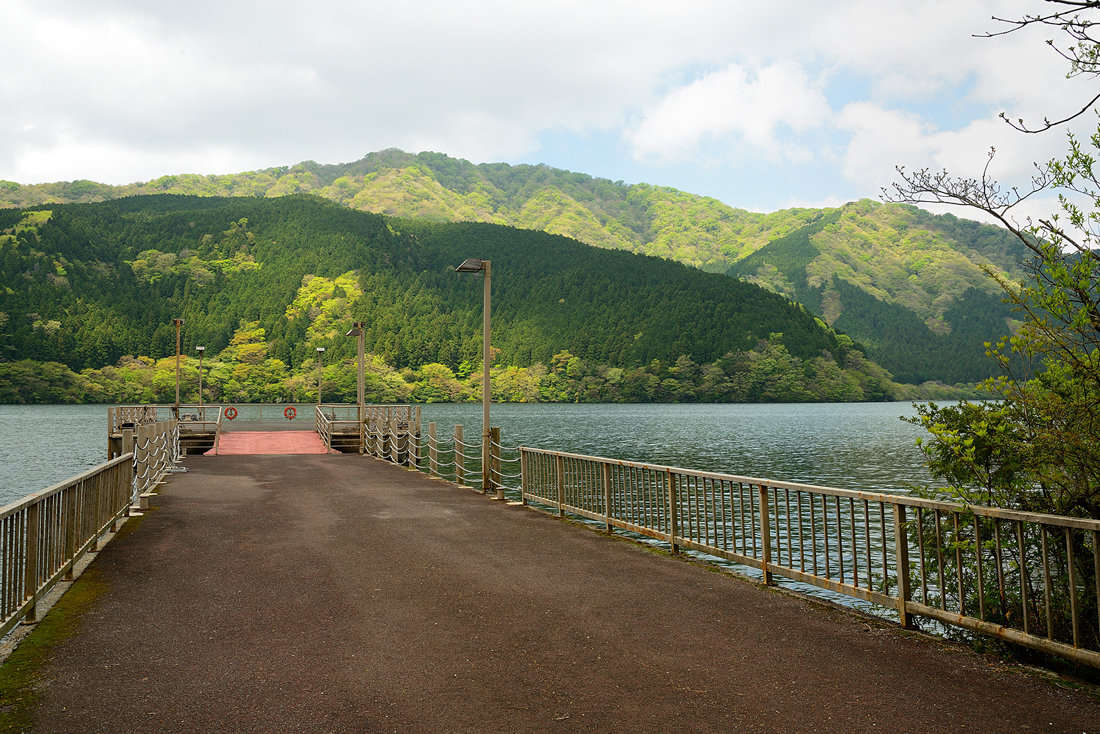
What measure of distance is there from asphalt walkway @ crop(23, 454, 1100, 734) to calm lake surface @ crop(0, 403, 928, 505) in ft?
88.9

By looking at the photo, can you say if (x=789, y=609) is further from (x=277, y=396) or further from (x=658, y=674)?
(x=277, y=396)

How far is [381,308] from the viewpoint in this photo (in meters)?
171

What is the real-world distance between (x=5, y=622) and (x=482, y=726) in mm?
3665

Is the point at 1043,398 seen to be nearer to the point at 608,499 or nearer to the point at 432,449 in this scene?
the point at 608,499

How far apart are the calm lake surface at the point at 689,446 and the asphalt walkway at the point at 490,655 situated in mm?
27083

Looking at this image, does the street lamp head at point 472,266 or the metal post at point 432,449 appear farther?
Answer: the metal post at point 432,449

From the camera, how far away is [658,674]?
5137 mm

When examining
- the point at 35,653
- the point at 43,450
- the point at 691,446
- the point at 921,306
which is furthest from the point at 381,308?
the point at 35,653

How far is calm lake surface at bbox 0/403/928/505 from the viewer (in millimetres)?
39731

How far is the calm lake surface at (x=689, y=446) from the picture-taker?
39.7 m

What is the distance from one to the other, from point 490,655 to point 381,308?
16960 centimetres

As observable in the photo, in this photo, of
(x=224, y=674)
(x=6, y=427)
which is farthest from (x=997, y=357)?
(x=6, y=427)

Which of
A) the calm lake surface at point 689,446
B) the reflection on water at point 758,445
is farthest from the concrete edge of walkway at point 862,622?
the calm lake surface at point 689,446

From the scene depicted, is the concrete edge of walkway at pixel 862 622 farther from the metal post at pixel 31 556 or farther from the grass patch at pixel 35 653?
the metal post at pixel 31 556
